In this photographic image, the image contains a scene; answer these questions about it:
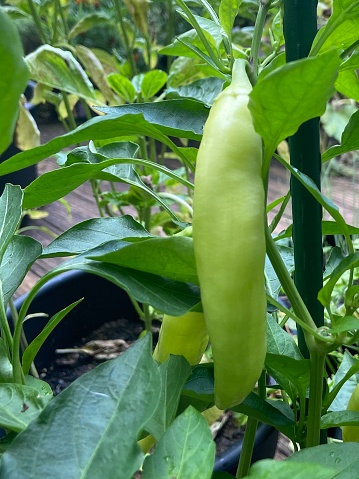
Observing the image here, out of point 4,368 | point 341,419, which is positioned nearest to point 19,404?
point 4,368

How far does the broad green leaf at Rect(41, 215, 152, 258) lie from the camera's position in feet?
0.88

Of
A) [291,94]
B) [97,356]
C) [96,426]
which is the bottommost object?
[97,356]

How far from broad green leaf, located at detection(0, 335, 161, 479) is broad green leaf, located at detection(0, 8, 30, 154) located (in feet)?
0.27

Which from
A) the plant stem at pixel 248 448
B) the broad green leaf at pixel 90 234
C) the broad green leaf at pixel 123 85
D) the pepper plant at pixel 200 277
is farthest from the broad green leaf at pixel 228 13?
the broad green leaf at pixel 123 85

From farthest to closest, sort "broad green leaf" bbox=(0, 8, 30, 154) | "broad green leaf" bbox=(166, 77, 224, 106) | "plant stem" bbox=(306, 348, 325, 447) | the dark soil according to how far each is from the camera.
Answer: the dark soil < "broad green leaf" bbox=(166, 77, 224, 106) < "plant stem" bbox=(306, 348, 325, 447) < "broad green leaf" bbox=(0, 8, 30, 154)

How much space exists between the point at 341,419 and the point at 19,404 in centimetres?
15

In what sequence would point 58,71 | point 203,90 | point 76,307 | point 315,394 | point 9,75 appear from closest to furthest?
point 9,75 → point 315,394 → point 203,90 → point 58,71 → point 76,307

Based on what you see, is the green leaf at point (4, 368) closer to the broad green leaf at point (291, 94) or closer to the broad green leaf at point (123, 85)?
the broad green leaf at point (291, 94)

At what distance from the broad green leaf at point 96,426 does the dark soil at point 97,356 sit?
0.41 meters

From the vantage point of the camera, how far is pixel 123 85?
0.60m

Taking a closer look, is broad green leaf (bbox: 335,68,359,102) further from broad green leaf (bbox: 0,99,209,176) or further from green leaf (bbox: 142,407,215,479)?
green leaf (bbox: 142,407,215,479)

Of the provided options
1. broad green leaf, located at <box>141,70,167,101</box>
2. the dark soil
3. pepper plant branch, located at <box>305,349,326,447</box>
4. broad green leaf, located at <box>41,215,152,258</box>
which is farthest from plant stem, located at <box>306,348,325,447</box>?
broad green leaf, located at <box>141,70,167,101</box>

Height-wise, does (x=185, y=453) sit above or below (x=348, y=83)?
below

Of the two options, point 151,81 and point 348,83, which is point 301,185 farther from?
point 151,81
